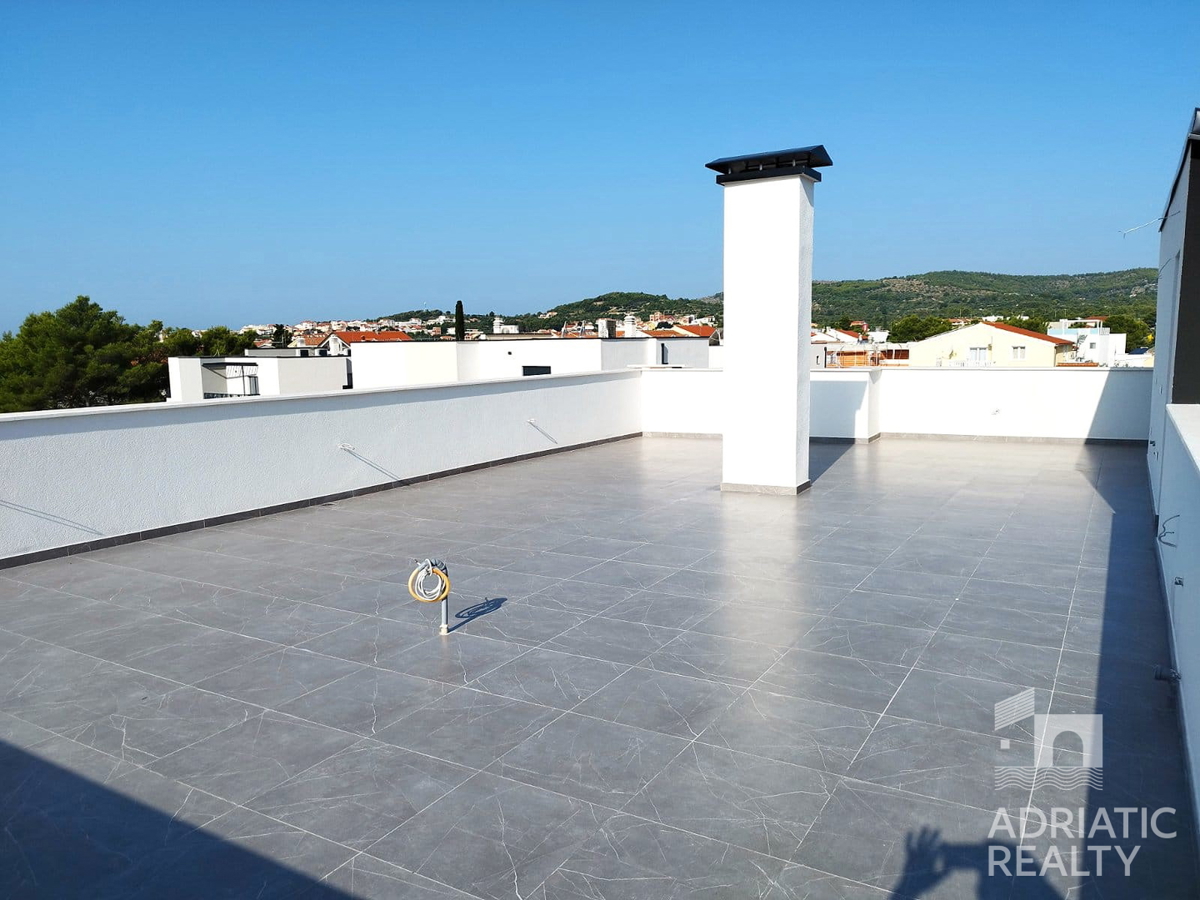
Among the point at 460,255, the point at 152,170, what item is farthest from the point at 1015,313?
the point at 152,170

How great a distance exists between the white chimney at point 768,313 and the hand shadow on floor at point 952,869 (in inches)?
279

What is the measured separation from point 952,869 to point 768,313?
7465 millimetres

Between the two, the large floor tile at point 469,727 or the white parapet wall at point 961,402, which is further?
the white parapet wall at point 961,402

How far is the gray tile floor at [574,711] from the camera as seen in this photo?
2.92 metres

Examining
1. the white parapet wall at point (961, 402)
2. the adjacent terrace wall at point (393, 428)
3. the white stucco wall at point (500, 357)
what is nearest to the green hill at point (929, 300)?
the white stucco wall at point (500, 357)

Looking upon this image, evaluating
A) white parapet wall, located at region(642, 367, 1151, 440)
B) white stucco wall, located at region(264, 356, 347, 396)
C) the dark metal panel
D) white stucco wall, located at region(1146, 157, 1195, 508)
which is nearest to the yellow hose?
Answer: white stucco wall, located at region(1146, 157, 1195, 508)

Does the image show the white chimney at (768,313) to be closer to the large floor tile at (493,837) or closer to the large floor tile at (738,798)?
the large floor tile at (738,798)

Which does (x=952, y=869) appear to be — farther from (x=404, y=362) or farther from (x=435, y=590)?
(x=404, y=362)

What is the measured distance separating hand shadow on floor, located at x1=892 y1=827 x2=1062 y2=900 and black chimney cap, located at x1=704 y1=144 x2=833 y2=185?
772 cm

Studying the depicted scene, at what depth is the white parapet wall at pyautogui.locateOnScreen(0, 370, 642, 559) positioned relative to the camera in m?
7.06

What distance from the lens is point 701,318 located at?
7694 centimetres

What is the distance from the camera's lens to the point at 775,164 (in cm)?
933

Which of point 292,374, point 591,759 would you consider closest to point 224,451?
point 591,759

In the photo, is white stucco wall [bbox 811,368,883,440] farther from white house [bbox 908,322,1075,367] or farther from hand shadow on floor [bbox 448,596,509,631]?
white house [bbox 908,322,1075,367]
